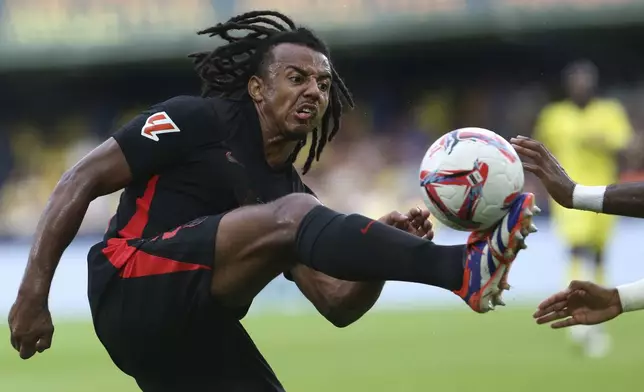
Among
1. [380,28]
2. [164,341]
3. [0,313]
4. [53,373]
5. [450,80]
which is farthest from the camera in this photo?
[450,80]

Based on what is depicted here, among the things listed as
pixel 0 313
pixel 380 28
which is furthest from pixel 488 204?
pixel 380 28

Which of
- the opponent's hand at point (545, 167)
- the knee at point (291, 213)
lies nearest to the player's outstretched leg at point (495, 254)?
the knee at point (291, 213)

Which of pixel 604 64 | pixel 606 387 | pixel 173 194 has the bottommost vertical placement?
pixel 604 64

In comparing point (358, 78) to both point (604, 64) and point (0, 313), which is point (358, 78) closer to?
point (604, 64)

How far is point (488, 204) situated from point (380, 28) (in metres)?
15.4

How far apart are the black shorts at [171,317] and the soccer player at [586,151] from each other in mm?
7685

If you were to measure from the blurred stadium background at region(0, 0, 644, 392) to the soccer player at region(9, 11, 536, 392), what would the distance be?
23.8 feet

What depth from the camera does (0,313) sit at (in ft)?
52.9

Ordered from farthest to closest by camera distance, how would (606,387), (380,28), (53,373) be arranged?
(380,28), (53,373), (606,387)

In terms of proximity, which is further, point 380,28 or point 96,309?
point 380,28

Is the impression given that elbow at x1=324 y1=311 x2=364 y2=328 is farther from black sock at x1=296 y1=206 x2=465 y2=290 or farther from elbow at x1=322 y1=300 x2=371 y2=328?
black sock at x1=296 y1=206 x2=465 y2=290

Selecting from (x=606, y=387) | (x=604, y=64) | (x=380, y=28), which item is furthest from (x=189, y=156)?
(x=604, y=64)

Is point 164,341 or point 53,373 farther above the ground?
point 164,341

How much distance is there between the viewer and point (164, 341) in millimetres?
4809
